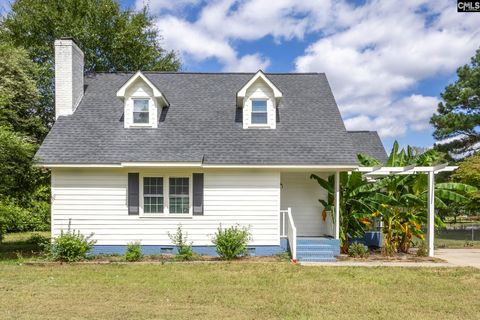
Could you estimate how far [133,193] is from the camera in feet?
44.9

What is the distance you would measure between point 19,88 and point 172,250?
967 cm

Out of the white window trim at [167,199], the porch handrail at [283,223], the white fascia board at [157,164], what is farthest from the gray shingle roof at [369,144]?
the white fascia board at [157,164]

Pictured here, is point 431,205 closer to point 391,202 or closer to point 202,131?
point 391,202

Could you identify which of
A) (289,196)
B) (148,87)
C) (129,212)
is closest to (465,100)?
(289,196)

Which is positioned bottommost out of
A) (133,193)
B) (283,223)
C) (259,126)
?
(283,223)

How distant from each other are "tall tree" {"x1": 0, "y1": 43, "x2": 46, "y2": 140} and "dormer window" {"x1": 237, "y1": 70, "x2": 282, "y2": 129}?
29.8ft

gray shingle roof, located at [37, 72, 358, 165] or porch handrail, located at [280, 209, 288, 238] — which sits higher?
gray shingle roof, located at [37, 72, 358, 165]

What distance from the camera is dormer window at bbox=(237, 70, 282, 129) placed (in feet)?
50.3

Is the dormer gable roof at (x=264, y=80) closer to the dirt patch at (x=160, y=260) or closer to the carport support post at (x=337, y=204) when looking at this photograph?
the carport support post at (x=337, y=204)

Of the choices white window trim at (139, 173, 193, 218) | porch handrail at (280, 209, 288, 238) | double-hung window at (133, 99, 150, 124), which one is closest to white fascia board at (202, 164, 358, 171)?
white window trim at (139, 173, 193, 218)

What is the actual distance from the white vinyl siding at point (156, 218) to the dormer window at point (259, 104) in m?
2.48

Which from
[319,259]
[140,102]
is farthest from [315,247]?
[140,102]

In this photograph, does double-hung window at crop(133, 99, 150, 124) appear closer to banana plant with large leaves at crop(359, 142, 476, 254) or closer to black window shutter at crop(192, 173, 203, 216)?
black window shutter at crop(192, 173, 203, 216)

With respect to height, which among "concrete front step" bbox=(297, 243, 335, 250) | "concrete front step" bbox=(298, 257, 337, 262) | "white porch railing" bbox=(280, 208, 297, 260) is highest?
"white porch railing" bbox=(280, 208, 297, 260)
